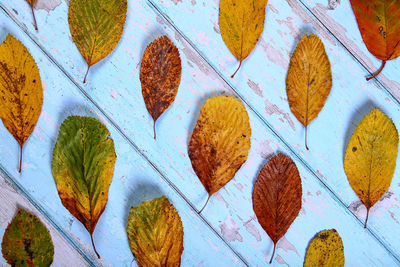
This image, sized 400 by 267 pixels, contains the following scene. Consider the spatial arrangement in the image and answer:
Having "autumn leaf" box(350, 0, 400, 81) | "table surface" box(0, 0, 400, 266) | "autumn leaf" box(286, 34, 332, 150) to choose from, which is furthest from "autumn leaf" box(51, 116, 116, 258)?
"autumn leaf" box(350, 0, 400, 81)

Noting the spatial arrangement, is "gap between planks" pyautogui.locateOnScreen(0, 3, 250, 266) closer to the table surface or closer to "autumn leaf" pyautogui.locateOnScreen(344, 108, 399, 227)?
Result: the table surface

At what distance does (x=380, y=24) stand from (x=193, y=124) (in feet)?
0.95

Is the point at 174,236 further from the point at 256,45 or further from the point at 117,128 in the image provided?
the point at 256,45

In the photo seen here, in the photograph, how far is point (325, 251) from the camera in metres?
0.49

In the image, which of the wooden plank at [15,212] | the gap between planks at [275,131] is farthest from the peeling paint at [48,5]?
the wooden plank at [15,212]

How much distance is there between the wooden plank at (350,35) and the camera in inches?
18.9

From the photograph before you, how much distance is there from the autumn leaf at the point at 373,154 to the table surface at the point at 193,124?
1 centimetres

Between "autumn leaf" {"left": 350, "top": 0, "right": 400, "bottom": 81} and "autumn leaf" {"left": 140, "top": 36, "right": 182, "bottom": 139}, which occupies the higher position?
"autumn leaf" {"left": 140, "top": 36, "right": 182, "bottom": 139}

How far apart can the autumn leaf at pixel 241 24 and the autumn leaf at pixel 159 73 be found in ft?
0.25

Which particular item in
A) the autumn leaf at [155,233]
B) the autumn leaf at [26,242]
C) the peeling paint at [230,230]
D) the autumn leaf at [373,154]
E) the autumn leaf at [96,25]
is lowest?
the autumn leaf at [373,154]

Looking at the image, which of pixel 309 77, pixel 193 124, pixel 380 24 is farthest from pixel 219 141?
pixel 380 24

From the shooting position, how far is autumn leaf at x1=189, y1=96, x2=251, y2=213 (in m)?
0.47

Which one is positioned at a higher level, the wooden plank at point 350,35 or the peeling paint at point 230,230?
the wooden plank at point 350,35

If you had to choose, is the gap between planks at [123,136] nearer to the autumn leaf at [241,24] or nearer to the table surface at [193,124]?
the table surface at [193,124]
